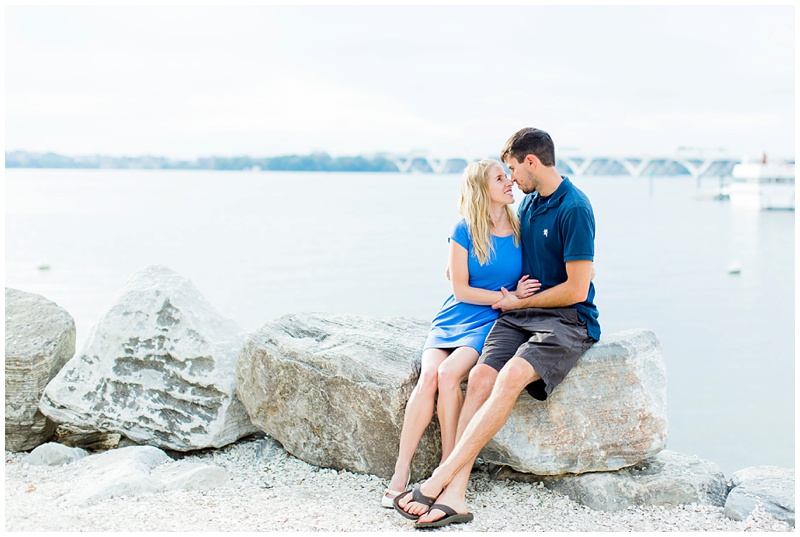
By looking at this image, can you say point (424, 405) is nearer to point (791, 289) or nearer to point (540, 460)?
point (540, 460)

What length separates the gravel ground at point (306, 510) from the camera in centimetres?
338

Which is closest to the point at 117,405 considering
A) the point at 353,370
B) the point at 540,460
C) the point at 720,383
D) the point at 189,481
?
the point at 189,481

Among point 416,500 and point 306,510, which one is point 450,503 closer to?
point 416,500

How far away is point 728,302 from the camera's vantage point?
15.5 m

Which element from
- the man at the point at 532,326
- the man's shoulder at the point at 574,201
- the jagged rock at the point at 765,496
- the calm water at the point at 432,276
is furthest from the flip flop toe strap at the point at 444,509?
the calm water at the point at 432,276

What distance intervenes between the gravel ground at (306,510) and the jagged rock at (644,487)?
49 mm

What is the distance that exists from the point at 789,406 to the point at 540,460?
6.21 m

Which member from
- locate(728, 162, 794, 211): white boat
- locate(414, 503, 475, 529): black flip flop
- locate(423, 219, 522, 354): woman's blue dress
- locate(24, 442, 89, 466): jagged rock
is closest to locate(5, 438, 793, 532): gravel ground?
locate(414, 503, 475, 529): black flip flop

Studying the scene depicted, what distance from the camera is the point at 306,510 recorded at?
356 centimetres

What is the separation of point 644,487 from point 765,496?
20.5 inches

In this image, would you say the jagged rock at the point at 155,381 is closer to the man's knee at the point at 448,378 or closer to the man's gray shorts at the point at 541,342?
the man's knee at the point at 448,378

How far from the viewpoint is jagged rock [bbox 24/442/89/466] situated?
4219 mm

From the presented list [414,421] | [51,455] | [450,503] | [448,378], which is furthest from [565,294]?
[51,455]

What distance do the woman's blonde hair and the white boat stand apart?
3708 cm
